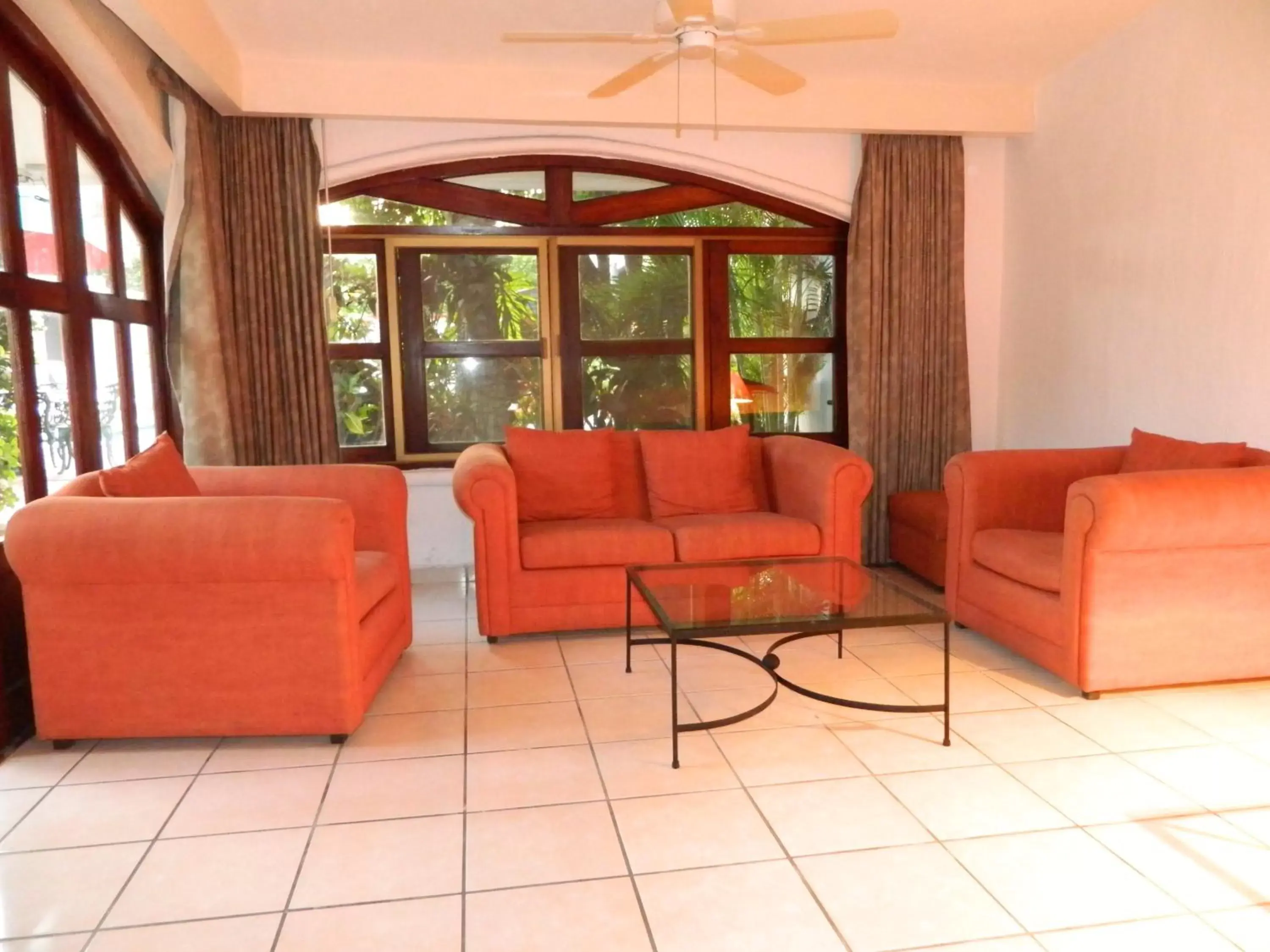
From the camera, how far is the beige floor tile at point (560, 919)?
1.85 m

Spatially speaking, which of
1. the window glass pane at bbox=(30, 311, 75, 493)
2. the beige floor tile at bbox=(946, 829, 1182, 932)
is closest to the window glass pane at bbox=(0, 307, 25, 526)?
the window glass pane at bbox=(30, 311, 75, 493)

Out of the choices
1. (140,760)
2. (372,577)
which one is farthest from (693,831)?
(140,760)

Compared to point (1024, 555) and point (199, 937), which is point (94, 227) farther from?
point (1024, 555)

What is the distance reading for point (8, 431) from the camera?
3150 mm

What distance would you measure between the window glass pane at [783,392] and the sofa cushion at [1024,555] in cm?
182

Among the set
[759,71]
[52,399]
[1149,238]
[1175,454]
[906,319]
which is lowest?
[1175,454]

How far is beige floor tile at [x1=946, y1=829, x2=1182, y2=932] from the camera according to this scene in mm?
1920

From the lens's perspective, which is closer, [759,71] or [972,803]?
[972,803]

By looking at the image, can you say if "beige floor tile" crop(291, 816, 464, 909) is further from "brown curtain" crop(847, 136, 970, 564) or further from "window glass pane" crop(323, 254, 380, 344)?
"brown curtain" crop(847, 136, 970, 564)

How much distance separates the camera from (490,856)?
2.18 metres

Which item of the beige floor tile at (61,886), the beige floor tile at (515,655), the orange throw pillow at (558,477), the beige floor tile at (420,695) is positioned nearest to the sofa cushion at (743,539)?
the orange throw pillow at (558,477)

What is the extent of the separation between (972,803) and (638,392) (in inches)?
130

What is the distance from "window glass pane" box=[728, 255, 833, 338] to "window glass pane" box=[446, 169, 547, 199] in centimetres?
117

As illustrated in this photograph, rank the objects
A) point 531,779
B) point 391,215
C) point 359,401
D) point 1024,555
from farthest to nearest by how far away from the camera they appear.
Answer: point 359,401, point 391,215, point 1024,555, point 531,779
